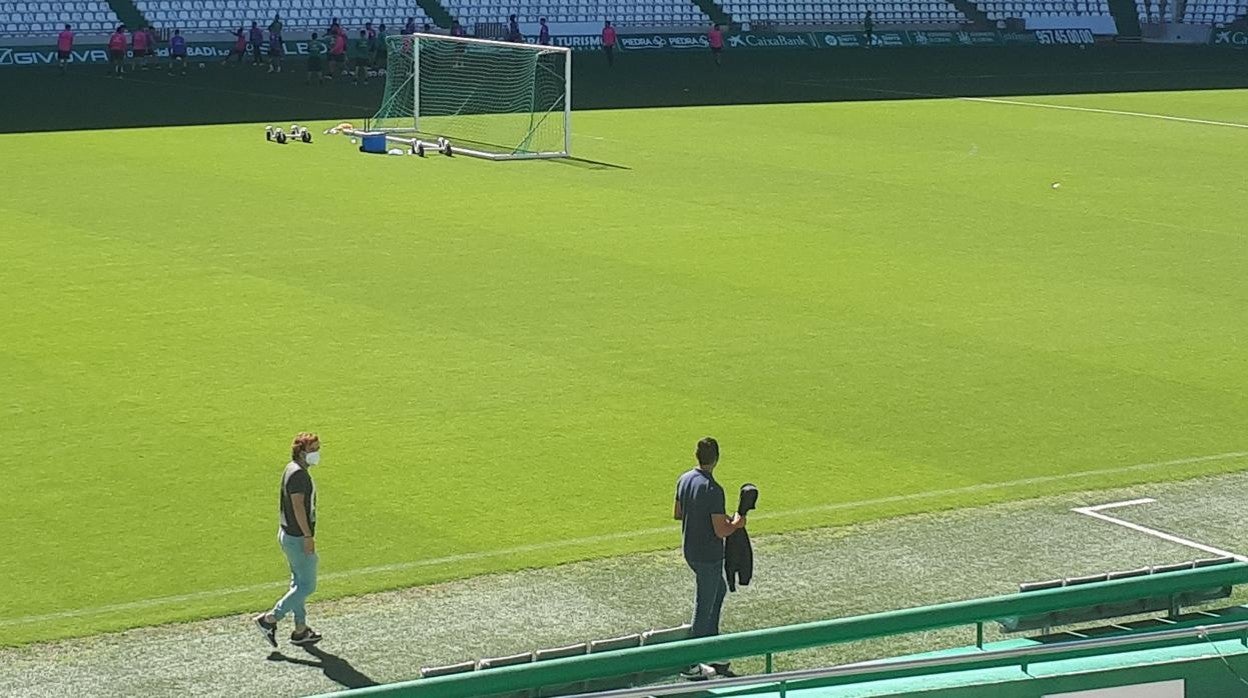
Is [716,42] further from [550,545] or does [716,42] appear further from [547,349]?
[550,545]

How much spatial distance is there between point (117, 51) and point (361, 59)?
277 inches

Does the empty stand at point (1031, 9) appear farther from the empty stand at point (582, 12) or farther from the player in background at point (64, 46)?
the player in background at point (64, 46)

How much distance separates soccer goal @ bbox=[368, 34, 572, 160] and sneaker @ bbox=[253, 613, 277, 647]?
27.7 meters

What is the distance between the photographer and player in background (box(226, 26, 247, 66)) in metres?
60.0

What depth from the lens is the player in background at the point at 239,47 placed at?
197ft

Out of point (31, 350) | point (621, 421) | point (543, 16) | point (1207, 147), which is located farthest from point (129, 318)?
point (543, 16)

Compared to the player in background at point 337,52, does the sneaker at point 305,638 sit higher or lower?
lower

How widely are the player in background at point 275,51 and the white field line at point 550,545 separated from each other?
44.0 metres

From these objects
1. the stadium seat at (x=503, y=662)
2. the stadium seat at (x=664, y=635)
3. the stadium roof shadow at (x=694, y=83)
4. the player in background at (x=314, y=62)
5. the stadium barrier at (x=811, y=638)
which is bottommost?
the stadium seat at (x=664, y=635)

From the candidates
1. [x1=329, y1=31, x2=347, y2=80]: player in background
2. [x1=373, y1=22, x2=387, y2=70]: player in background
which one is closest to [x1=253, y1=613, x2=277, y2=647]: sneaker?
[x1=329, y1=31, x2=347, y2=80]: player in background

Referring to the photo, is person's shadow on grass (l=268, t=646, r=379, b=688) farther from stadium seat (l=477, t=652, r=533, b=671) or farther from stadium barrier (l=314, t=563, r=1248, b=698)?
stadium barrier (l=314, t=563, r=1248, b=698)

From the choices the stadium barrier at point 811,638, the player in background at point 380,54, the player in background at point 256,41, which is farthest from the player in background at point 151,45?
the stadium barrier at point 811,638

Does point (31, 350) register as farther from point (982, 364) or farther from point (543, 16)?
A: point (543, 16)

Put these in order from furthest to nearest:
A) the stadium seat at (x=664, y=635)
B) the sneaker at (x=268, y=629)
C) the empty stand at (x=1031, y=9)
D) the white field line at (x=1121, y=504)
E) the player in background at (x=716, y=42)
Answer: the empty stand at (x=1031, y=9)
the player in background at (x=716, y=42)
the white field line at (x=1121, y=504)
the sneaker at (x=268, y=629)
the stadium seat at (x=664, y=635)
